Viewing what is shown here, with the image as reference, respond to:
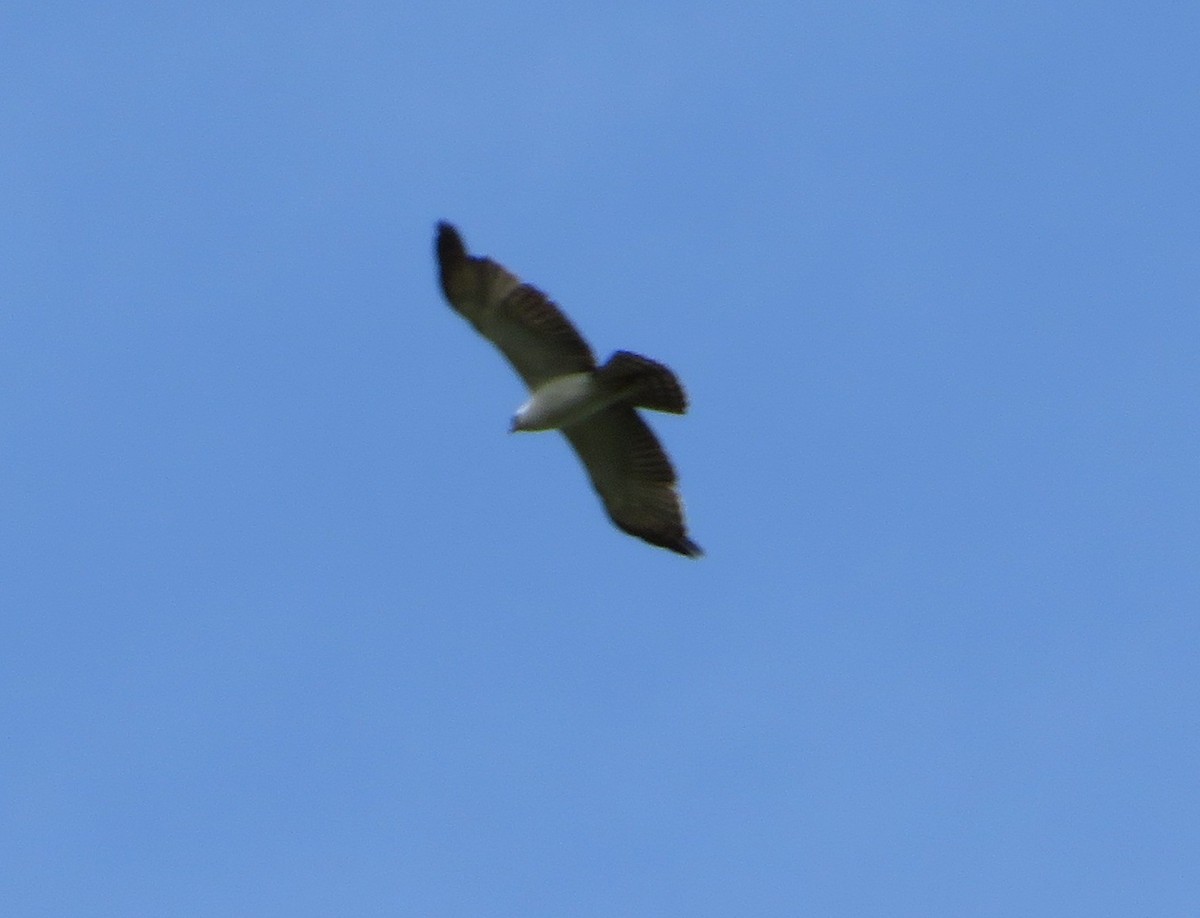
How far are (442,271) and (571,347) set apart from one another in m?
1.24

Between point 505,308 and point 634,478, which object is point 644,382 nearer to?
point 505,308

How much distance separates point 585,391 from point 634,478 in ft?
4.44

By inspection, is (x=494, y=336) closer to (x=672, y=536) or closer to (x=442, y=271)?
(x=442, y=271)

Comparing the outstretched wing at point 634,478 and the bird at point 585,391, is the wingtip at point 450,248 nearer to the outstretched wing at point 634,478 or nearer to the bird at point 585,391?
the bird at point 585,391

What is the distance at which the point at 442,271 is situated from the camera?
22359 mm

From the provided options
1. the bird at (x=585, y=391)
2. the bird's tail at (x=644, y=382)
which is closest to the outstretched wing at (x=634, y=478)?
the bird at (x=585, y=391)

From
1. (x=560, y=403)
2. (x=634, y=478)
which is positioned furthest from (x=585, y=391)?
(x=634, y=478)

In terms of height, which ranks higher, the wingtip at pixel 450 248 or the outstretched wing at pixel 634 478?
the wingtip at pixel 450 248

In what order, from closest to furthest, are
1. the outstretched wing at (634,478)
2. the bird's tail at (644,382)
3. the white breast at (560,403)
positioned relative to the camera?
the bird's tail at (644,382), the white breast at (560,403), the outstretched wing at (634,478)

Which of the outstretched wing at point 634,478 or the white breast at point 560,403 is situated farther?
the outstretched wing at point 634,478

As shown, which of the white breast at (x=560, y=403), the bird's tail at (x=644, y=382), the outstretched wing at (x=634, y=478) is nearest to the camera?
the bird's tail at (x=644, y=382)

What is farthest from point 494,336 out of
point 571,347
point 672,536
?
point 672,536

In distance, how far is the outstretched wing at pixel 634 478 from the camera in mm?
23344

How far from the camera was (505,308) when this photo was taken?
22.4 m
